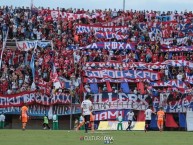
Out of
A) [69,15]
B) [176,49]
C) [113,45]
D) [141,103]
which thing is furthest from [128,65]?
[69,15]

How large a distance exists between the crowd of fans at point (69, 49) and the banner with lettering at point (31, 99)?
0.52 m

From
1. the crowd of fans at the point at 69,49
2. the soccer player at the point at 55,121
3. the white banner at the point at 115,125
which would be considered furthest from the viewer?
the crowd of fans at the point at 69,49

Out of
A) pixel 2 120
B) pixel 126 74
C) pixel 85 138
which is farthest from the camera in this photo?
pixel 126 74

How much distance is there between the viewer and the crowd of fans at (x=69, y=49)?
4430 centimetres

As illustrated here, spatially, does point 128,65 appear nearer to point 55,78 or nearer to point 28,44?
point 55,78

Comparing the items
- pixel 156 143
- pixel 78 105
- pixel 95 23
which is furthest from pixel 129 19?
pixel 156 143

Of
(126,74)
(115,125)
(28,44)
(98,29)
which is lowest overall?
(115,125)

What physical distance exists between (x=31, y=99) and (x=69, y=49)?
8.15 m

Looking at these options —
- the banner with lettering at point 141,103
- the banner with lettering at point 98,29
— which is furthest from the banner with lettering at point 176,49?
the banner with lettering at point 141,103

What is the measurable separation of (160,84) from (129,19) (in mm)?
11502

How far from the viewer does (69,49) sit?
49312 mm

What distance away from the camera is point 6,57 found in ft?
153

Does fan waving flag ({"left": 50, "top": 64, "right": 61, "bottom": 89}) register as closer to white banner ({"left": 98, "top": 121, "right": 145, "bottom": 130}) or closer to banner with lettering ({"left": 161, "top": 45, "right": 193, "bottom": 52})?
white banner ({"left": 98, "top": 121, "right": 145, "bottom": 130})

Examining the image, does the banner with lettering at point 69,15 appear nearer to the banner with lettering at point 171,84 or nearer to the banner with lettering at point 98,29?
the banner with lettering at point 98,29
